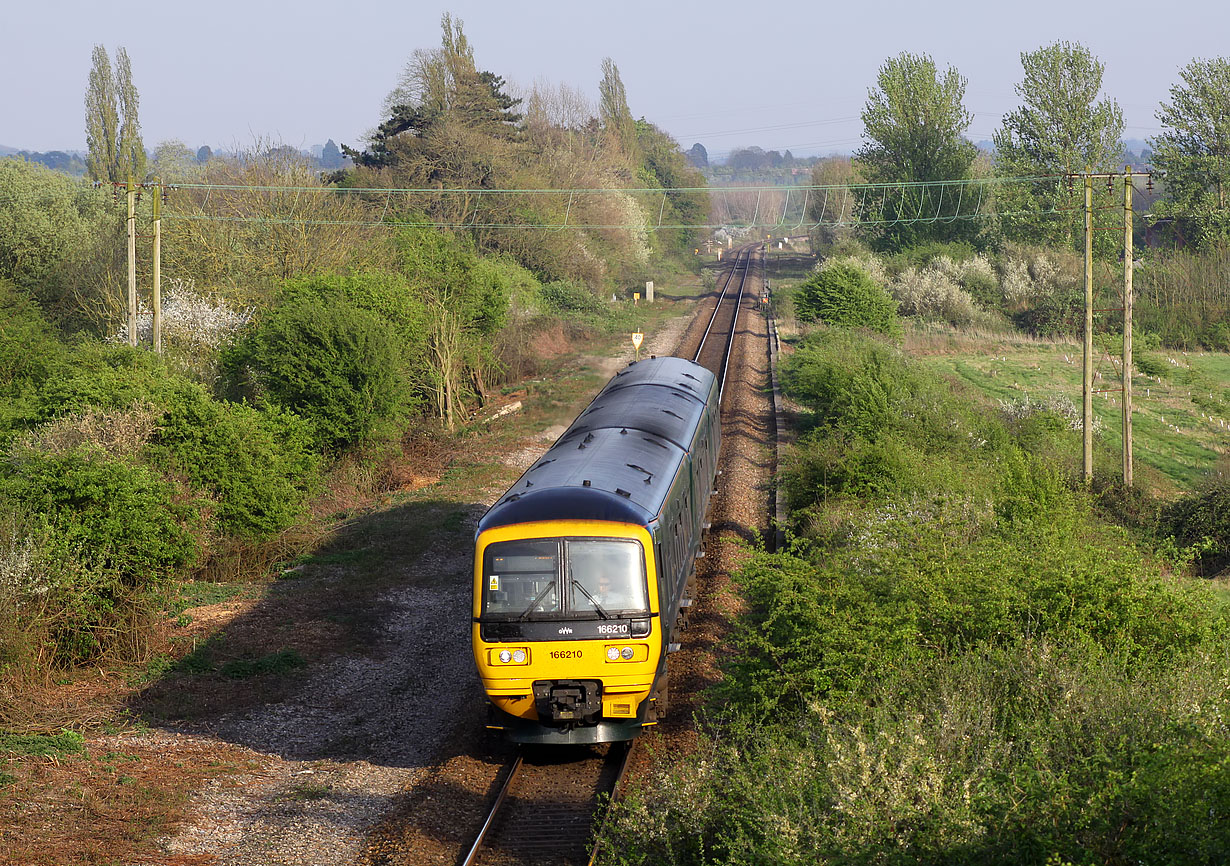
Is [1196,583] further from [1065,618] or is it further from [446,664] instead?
[446,664]

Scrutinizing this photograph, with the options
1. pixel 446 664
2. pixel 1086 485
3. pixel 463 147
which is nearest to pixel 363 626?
pixel 446 664

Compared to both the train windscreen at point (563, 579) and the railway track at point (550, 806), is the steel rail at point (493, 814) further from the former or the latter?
the train windscreen at point (563, 579)

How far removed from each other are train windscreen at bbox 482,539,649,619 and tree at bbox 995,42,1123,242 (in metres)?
51.9

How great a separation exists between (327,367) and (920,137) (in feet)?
151

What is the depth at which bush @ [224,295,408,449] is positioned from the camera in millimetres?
23234

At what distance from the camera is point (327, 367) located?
23281mm

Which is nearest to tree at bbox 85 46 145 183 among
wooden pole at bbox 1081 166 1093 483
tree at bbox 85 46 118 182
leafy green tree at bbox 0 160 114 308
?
tree at bbox 85 46 118 182

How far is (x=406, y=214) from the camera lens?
134 feet

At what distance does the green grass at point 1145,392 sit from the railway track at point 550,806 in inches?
757

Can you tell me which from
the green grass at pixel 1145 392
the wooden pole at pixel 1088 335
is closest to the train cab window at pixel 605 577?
the wooden pole at pixel 1088 335

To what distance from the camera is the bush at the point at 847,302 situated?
1527 inches

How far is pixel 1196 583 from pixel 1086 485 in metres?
9.79

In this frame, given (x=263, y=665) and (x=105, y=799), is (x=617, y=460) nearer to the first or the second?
(x=263, y=665)

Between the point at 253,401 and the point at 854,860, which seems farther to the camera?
the point at 253,401
